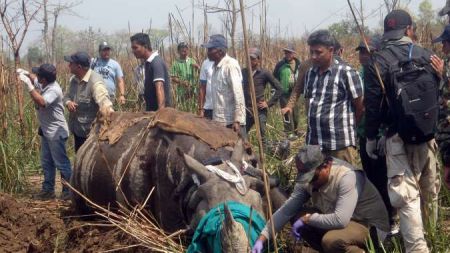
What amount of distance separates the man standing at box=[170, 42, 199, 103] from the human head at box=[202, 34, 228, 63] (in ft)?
8.37

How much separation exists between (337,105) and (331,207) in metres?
1.11

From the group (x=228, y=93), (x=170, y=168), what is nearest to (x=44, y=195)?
(x=228, y=93)

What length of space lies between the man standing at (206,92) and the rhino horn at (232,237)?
11.9 feet

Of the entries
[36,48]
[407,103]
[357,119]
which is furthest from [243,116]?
[36,48]

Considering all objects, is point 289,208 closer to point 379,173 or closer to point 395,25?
point 379,173

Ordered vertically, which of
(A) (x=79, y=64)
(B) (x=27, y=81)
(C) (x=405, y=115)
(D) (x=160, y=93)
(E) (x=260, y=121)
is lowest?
(E) (x=260, y=121)

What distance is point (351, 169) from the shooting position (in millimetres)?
4699

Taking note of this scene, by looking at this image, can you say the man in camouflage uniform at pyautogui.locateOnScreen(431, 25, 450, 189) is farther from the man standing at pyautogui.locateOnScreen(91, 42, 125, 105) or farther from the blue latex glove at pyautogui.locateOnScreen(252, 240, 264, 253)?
the man standing at pyautogui.locateOnScreen(91, 42, 125, 105)

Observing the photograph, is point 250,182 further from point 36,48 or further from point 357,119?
point 36,48

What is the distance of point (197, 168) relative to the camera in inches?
199

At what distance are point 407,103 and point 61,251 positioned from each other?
338 centimetres

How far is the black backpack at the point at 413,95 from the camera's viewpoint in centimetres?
444

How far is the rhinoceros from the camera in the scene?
4.81 meters

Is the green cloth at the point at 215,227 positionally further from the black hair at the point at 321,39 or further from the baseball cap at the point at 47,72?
the baseball cap at the point at 47,72
